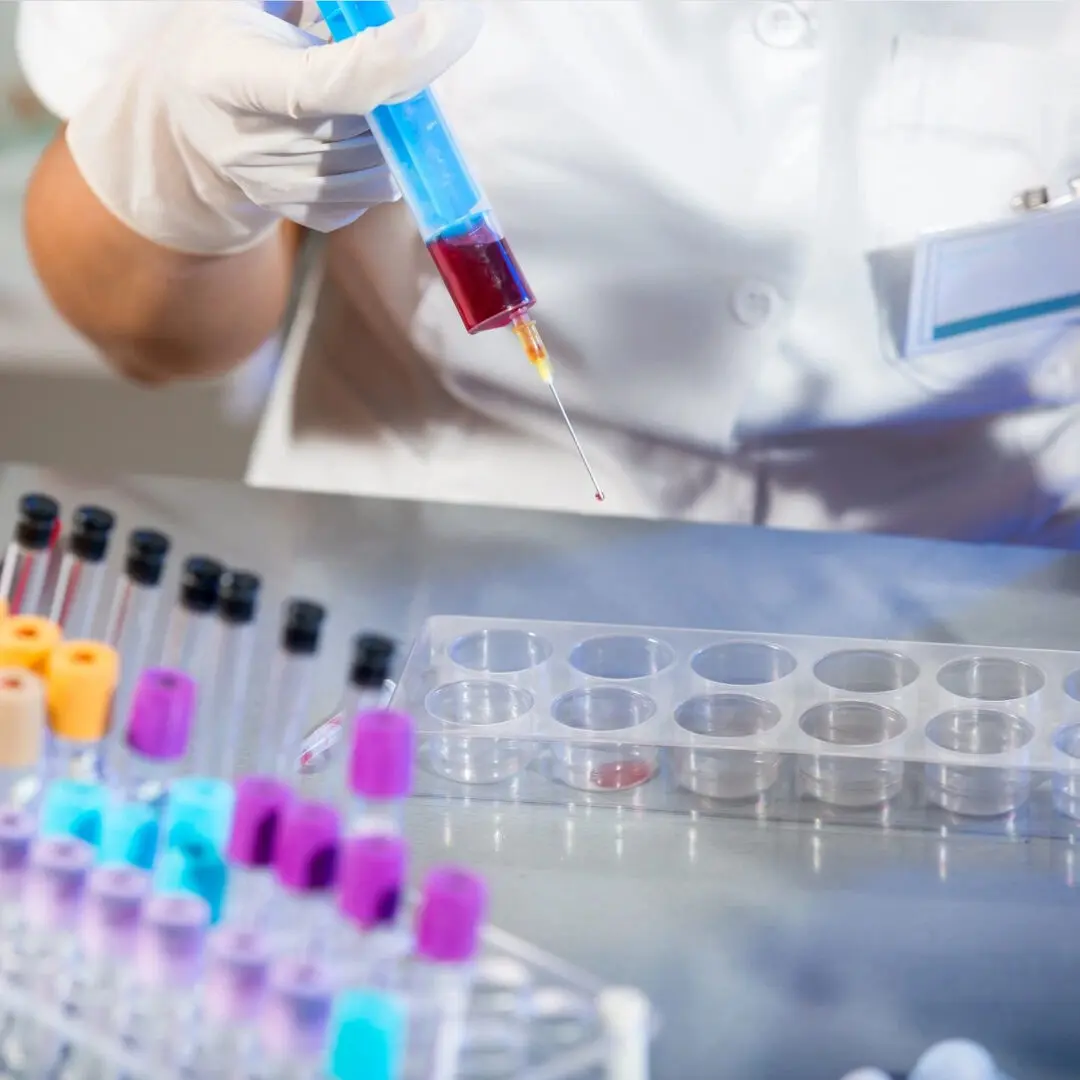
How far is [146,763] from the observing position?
84 cm

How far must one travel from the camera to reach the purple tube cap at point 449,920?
0.75 metres

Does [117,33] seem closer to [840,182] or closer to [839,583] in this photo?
[840,182]

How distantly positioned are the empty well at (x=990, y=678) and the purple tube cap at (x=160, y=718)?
0.62 m

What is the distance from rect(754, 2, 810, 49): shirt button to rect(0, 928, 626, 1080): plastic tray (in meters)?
1.03

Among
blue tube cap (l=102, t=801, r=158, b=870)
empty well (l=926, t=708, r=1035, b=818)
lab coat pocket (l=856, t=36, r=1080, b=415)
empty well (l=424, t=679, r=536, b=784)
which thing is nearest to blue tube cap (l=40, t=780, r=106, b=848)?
blue tube cap (l=102, t=801, r=158, b=870)

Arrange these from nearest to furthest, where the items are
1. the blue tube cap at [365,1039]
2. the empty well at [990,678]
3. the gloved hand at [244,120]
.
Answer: the blue tube cap at [365,1039], the gloved hand at [244,120], the empty well at [990,678]

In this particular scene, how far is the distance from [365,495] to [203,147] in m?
0.47

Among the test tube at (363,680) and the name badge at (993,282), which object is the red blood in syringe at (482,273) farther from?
the name badge at (993,282)

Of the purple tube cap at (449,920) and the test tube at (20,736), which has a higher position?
the test tube at (20,736)

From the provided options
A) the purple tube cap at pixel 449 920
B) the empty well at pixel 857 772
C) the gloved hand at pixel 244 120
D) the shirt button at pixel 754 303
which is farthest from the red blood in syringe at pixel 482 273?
the shirt button at pixel 754 303

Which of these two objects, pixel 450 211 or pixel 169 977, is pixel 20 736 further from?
pixel 450 211

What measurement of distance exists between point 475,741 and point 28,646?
0.39 meters

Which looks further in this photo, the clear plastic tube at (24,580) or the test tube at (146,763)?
the clear plastic tube at (24,580)

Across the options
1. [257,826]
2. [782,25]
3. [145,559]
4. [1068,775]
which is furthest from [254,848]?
[782,25]
